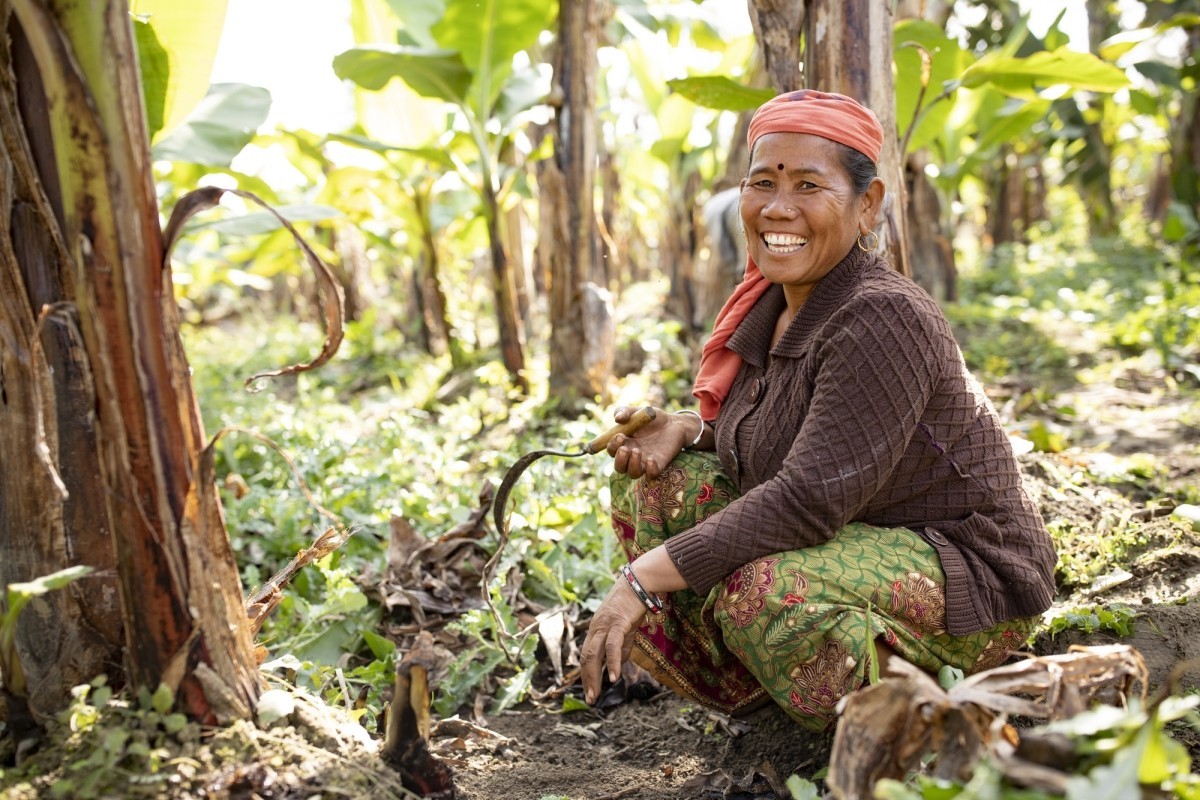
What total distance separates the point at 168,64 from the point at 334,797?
1891 mm

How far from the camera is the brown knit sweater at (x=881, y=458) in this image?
189 cm

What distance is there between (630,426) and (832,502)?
0.67 metres

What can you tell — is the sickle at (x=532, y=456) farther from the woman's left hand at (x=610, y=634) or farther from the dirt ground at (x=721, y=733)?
the dirt ground at (x=721, y=733)

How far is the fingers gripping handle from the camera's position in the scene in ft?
7.77

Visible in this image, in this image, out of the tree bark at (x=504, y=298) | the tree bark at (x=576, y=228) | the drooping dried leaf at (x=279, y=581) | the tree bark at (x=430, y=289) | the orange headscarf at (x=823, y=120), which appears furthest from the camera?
the tree bark at (x=430, y=289)

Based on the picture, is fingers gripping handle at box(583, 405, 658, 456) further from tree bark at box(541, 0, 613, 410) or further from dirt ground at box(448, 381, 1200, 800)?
tree bark at box(541, 0, 613, 410)

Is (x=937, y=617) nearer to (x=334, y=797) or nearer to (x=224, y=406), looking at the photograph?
(x=334, y=797)

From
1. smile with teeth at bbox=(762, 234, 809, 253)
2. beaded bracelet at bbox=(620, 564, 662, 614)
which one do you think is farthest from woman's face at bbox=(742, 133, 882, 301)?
beaded bracelet at bbox=(620, 564, 662, 614)

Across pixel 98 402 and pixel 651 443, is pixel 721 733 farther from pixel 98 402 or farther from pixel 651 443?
pixel 98 402

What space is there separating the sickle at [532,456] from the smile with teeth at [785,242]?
1.73 ft

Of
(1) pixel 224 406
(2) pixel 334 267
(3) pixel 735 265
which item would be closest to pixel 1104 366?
(3) pixel 735 265

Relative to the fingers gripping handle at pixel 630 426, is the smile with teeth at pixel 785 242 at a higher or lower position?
higher

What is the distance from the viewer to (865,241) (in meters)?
2.21

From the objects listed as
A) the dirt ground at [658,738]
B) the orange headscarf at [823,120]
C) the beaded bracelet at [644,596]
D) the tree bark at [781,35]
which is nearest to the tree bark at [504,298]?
the tree bark at [781,35]
